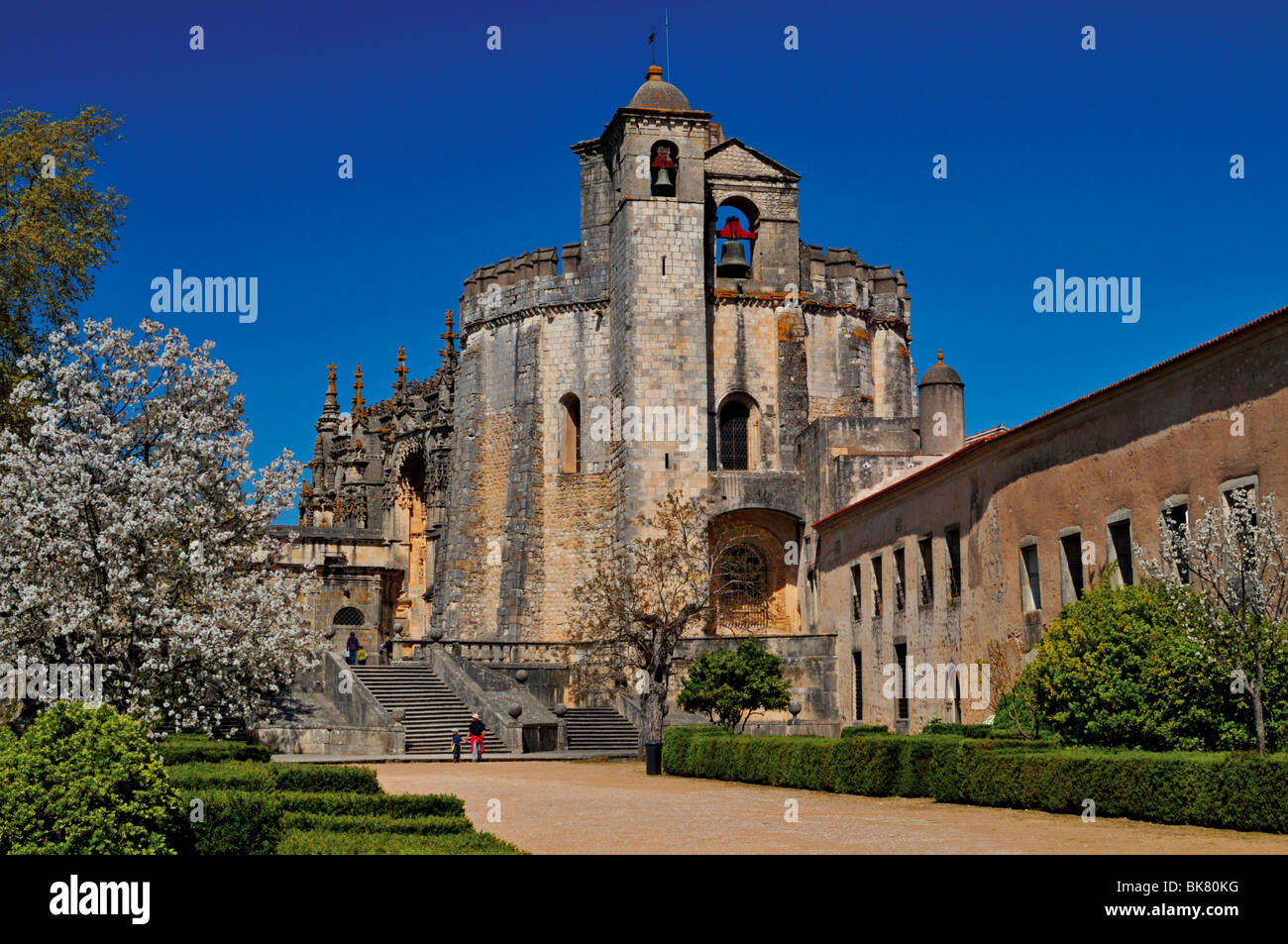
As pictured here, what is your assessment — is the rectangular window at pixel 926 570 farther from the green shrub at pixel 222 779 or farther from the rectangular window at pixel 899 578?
the green shrub at pixel 222 779

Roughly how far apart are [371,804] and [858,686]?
967 inches

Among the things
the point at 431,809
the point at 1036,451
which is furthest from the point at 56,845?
the point at 1036,451

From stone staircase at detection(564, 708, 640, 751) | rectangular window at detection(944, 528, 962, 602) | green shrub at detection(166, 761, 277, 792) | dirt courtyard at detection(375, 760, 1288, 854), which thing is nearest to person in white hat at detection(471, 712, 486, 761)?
stone staircase at detection(564, 708, 640, 751)

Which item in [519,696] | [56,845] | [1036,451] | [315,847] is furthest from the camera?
[519,696]

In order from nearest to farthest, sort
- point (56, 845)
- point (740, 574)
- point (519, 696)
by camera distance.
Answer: point (56, 845)
point (519, 696)
point (740, 574)

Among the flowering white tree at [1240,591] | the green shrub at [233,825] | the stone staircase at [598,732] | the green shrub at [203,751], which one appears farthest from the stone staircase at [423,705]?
the green shrub at [233,825]

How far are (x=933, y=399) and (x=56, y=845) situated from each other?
114ft

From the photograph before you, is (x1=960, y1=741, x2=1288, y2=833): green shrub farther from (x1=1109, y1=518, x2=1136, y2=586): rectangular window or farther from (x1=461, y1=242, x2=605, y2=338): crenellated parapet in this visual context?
(x1=461, y1=242, x2=605, y2=338): crenellated parapet

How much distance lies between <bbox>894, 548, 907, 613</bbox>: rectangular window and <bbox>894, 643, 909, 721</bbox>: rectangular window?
3.30ft

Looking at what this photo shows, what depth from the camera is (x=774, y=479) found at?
44.1 metres

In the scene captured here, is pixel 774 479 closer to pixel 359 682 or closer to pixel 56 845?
pixel 359 682

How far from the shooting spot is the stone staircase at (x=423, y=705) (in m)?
34.5

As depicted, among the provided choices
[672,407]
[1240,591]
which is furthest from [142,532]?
[672,407]

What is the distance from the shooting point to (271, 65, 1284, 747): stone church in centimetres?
4162
